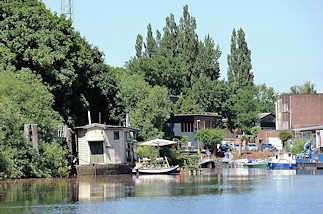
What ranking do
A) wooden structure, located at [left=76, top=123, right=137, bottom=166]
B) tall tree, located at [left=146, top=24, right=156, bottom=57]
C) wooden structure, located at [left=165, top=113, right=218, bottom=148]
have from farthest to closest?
1. tall tree, located at [left=146, top=24, right=156, bottom=57]
2. wooden structure, located at [left=165, top=113, right=218, bottom=148]
3. wooden structure, located at [left=76, top=123, right=137, bottom=166]

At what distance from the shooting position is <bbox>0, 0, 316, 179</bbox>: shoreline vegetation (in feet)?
165

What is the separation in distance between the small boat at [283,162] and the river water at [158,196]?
2376cm

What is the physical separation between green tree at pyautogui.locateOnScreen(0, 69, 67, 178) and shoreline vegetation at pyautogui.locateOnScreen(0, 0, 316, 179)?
0.08 meters

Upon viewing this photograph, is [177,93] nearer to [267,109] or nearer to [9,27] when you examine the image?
[267,109]

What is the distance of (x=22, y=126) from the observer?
49438 mm

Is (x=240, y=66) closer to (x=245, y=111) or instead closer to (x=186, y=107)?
(x=245, y=111)

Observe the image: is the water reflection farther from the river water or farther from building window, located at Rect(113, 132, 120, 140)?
building window, located at Rect(113, 132, 120, 140)

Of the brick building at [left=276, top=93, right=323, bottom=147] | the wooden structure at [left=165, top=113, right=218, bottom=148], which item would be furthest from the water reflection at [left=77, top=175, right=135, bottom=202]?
the brick building at [left=276, top=93, right=323, bottom=147]

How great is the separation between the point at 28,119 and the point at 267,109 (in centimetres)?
8002

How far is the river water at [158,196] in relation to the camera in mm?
33500

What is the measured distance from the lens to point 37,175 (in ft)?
161

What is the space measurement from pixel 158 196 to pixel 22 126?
14936 millimetres

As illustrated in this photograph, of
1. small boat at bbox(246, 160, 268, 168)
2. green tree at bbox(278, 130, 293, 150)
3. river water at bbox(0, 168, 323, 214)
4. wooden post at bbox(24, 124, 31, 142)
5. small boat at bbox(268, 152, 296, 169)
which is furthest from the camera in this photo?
green tree at bbox(278, 130, 293, 150)

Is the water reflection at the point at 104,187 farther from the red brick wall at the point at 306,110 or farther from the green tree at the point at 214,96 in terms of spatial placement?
the red brick wall at the point at 306,110
